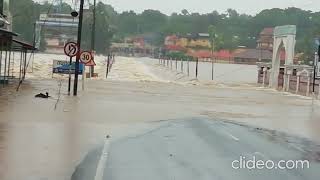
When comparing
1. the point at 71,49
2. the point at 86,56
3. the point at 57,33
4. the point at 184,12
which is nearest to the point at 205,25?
the point at 184,12

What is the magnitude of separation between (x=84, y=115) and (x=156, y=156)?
9610 millimetres

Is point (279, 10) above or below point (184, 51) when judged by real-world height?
above

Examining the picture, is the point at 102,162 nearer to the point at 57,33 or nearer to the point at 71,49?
the point at 71,49

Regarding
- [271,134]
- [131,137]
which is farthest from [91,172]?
[271,134]

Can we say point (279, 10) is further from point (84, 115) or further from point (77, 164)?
point (77, 164)

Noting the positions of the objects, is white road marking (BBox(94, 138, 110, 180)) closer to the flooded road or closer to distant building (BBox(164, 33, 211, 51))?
the flooded road

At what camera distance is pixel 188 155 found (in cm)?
1173

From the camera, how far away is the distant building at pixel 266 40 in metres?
136

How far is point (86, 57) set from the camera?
111 feet

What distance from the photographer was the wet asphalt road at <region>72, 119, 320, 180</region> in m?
9.48

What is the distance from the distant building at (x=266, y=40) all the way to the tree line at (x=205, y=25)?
10.2 ft

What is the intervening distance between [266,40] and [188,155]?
427 feet

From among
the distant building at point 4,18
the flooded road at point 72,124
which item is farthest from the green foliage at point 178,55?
the flooded road at point 72,124

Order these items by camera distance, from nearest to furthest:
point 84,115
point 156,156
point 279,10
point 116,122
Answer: point 156,156 < point 116,122 < point 84,115 < point 279,10
